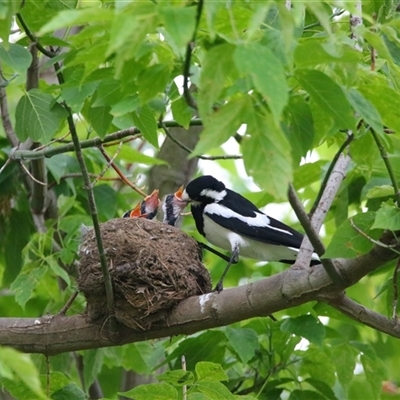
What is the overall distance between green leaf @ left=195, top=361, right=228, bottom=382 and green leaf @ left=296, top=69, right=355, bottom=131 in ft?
3.70

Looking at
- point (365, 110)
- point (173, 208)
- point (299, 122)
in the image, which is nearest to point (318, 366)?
point (173, 208)

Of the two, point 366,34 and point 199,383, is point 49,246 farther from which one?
point 366,34

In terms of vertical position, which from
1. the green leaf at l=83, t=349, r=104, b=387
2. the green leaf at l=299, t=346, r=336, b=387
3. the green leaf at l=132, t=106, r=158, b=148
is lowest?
the green leaf at l=83, t=349, r=104, b=387

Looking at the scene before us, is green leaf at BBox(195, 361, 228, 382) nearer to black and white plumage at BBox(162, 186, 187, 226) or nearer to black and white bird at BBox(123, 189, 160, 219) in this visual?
black and white plumage at BBox(162, 186, 187, 226)

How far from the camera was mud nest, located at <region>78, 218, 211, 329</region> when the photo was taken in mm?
3582

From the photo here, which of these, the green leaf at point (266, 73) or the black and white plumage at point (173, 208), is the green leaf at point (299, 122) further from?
the black and white plumage at point (173, 208)

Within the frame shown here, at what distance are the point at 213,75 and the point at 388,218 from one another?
38.6 inches

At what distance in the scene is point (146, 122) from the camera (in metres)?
3.02

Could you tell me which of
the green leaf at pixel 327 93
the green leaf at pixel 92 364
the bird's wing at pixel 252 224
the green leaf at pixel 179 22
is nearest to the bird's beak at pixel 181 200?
the bird's wing at pixel 252 224

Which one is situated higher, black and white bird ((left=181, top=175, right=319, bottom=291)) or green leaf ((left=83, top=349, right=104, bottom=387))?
black and white bird ((left=181, top=175, right=319, bottom=291))

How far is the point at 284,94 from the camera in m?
1.69

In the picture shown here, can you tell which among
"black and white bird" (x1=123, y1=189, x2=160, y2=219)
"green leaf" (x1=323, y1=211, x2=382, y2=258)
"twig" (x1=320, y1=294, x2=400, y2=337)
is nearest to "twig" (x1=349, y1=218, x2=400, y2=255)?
"green leaf" (x1=323, y1=211, x2=382, y2=258)

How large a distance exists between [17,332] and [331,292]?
143 cm

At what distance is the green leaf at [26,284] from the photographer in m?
4.27
